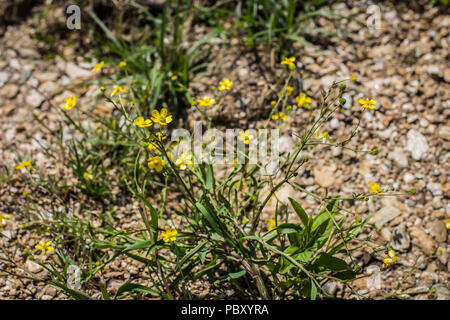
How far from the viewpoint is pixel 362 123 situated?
8.86ft

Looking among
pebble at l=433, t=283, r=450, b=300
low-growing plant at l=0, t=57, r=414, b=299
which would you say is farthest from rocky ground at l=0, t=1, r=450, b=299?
low-growing plant at l=0, t=57, r=414, b=299

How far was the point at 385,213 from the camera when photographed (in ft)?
7.70

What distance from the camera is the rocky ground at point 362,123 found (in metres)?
2.21

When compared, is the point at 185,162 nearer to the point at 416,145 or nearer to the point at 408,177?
the point at 408,177

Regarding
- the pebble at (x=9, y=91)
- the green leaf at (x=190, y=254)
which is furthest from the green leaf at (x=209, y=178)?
the pebble at (x=9, y=91)

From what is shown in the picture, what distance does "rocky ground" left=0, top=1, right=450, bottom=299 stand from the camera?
221cm

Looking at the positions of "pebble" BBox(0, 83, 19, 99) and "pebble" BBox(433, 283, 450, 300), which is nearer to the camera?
"pebble" BBox(433, 283, 450, 300)

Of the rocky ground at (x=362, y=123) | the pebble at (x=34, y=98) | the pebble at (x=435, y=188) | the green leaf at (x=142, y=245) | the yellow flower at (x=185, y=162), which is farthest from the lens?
the pebble at (x=34, y=98)

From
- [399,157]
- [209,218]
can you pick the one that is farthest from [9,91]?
[399,157]

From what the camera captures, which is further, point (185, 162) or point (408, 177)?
point (408, 177)

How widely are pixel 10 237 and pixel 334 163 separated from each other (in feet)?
6.88

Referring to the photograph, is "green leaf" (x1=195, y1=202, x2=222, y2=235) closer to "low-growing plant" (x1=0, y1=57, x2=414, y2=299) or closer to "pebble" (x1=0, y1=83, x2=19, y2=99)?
"low-growing plant" (x1=0, y1=57, x2=414, y2=299)

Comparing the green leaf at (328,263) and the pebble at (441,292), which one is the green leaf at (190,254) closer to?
the green leaf at (328,263)
